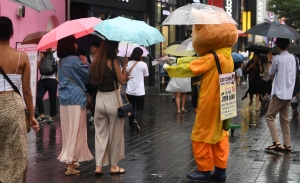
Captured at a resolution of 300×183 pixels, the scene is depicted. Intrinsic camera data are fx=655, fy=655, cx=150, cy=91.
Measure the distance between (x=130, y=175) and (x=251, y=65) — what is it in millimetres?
11167

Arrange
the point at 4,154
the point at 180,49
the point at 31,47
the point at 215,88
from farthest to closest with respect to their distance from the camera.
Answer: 1. the point at 31,47
2. the point at 180,49
3. the point at 215,88
4. the point at 4,154

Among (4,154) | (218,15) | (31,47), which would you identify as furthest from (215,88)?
(31,47)

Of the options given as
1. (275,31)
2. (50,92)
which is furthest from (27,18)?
(275,31)

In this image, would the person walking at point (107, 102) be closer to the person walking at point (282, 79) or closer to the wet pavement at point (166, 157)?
the wet pavement at point (166, 157)

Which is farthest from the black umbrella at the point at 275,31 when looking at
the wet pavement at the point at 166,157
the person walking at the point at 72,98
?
the person walking at the point at 72,98

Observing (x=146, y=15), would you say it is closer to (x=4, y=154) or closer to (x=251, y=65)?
(x=251, y=65)

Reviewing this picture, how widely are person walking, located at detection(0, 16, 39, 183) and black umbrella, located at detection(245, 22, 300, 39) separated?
212 inches

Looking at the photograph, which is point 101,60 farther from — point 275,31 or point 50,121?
point 50,121

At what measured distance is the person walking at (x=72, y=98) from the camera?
8.70 meters

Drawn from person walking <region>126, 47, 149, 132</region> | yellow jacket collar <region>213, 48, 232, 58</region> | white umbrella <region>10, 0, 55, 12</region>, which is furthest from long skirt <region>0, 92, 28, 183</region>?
person walking <region>126, 47, 149, 132</region>

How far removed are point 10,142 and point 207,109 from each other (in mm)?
2757

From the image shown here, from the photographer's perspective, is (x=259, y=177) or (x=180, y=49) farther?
(x=180, y=49)

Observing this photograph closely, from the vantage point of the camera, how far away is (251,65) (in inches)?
758

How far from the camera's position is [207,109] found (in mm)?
8211
